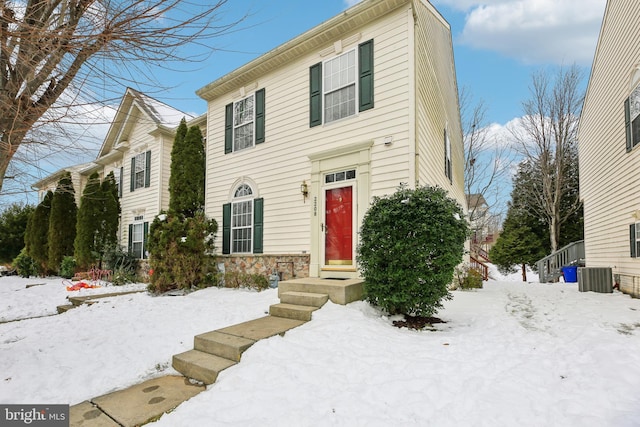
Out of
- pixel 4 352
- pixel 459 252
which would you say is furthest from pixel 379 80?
pixel 4 352

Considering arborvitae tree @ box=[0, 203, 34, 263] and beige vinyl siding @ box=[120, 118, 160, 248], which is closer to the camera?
beige vinyl siding @ box=[120, 118, 160, 248]

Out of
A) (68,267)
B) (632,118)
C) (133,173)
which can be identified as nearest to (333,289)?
(632,118)

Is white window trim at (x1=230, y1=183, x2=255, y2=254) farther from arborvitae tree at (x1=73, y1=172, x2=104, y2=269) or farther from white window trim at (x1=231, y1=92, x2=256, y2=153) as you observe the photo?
arborvitae tree at (x1=73, y1=172, x2=104, y2=269)

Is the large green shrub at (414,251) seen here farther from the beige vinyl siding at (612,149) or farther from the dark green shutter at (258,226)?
the beige vinyl siding at (612,149)

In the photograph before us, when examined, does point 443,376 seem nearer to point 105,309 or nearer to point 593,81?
point 105,309

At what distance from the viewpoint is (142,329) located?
16.4ft

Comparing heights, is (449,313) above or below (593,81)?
below

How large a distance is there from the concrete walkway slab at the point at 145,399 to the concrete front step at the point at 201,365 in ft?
0.31

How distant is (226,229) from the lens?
9219 mm

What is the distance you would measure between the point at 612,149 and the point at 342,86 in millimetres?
7196

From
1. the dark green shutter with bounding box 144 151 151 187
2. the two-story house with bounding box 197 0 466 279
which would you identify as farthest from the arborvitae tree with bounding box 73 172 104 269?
the two-story house with bounding box 197 0 466 279

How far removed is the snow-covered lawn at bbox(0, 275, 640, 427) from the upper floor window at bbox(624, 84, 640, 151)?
376 centimetres

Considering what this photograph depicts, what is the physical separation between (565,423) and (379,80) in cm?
600

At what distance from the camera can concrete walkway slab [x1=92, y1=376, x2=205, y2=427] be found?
256 centimetres
